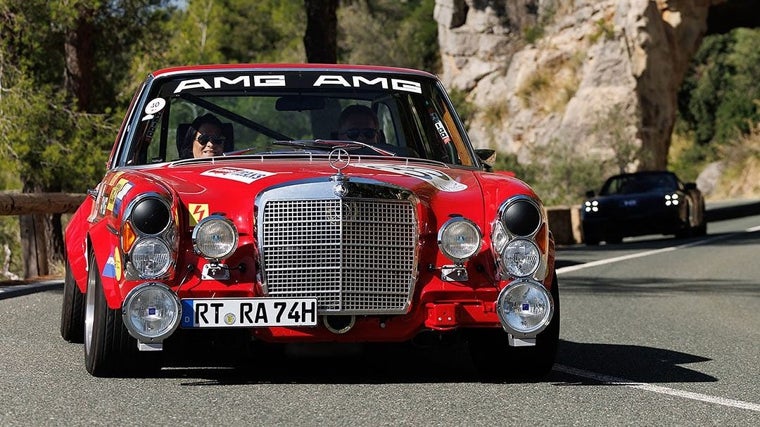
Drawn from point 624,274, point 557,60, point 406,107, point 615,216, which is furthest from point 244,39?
point 406,107

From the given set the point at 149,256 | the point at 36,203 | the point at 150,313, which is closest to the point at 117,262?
the point at 149,256

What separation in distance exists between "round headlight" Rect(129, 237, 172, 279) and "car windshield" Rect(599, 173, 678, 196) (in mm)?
21422

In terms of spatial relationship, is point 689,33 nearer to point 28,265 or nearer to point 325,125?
point 28,265

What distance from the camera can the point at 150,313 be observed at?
20.9 ft

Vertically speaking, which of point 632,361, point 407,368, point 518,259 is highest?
point 518,259

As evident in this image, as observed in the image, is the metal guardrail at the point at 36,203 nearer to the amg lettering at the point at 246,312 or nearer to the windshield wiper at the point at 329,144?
the windshield wiper at the point at 329,144

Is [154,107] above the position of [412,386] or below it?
above

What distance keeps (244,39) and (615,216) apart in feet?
151

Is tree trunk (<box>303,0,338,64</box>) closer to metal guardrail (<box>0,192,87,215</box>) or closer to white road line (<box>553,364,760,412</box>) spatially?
metal guardrail (<box>0,192,87,215</box>)

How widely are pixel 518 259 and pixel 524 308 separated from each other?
0.23 metres

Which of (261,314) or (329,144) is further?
(329,144)

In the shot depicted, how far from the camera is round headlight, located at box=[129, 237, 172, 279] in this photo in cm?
643

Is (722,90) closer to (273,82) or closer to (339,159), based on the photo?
(273,82)

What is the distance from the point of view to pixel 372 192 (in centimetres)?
669
